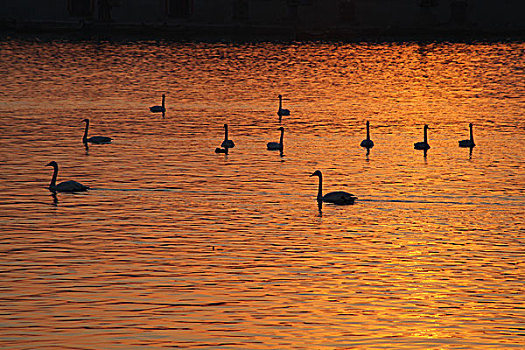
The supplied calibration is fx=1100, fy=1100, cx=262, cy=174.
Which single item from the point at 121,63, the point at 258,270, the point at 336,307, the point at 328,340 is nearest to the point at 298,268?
the point at 258,270

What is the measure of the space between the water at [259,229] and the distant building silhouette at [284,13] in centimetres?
8237

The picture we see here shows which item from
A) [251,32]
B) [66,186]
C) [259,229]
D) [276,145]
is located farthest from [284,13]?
[259,229]

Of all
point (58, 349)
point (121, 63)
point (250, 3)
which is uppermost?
point (250, 3)

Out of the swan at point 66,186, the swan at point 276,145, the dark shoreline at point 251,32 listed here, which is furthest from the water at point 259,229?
the dark shoreline at point 251,32

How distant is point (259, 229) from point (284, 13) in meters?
140

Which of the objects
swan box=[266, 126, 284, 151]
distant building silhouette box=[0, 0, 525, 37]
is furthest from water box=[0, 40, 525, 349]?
distant building silhouette box=[0, 0, 525, 37]

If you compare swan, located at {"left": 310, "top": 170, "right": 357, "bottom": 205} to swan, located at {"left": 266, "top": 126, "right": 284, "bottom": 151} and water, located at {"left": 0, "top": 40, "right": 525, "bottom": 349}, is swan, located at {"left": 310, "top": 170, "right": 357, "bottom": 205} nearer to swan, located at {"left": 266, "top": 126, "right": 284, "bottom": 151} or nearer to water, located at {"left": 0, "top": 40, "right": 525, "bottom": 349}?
water, located at {"left": 0, "top": 40, "right": 525, "bottom": 349}

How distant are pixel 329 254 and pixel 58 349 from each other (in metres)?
11.6

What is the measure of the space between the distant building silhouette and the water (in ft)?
270

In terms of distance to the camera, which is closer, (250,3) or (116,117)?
(116,117)

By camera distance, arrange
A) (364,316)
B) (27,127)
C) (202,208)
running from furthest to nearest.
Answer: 1. (27,127)
2. (202,208)
3. (364,316)

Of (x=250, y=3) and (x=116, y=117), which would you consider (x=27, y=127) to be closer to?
(x=116, y=117)

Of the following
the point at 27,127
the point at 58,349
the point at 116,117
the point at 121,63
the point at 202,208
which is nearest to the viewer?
the point at 58,349

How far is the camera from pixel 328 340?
80.2ft
